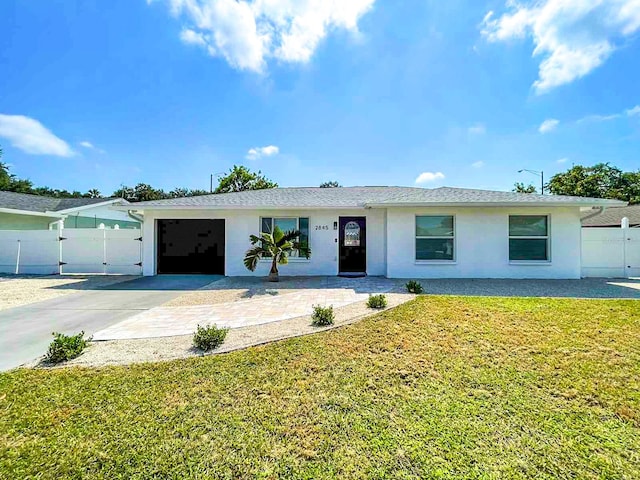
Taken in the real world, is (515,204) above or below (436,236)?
above

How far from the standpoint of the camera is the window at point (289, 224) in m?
10.9

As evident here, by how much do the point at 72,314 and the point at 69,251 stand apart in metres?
8.12

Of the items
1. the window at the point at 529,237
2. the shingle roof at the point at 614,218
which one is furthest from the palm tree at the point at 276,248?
the shingle roof at the point at 614,218

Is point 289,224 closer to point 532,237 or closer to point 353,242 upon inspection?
point 353,242

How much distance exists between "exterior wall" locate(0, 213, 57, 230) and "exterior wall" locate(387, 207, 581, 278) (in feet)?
61.0

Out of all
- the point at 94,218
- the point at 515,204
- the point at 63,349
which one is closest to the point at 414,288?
the point at 515,204

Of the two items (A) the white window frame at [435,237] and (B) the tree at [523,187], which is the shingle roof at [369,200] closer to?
(A) the white window frame at [435,237]

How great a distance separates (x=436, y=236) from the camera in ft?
32.5

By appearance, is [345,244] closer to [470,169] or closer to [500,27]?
[500,27]

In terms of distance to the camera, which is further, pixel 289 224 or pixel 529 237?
pixel 289 224

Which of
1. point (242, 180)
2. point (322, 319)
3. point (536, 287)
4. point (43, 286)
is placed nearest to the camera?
point (322, 319)

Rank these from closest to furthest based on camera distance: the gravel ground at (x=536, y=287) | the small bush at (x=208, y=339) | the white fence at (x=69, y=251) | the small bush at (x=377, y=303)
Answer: the small bush at (x=208, y=339)
the small bush at (x=377, y=303)
the gravel ground at (x=536, y=287)
the white fence at (x=69, y=251)

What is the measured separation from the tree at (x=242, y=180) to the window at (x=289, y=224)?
23.4m

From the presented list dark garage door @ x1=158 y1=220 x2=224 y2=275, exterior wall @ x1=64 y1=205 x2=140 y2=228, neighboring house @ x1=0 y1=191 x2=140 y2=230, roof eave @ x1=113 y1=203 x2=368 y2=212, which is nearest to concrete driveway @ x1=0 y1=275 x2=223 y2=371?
dark garage door @ x1=158 y1=220 x2=224 y2=275
